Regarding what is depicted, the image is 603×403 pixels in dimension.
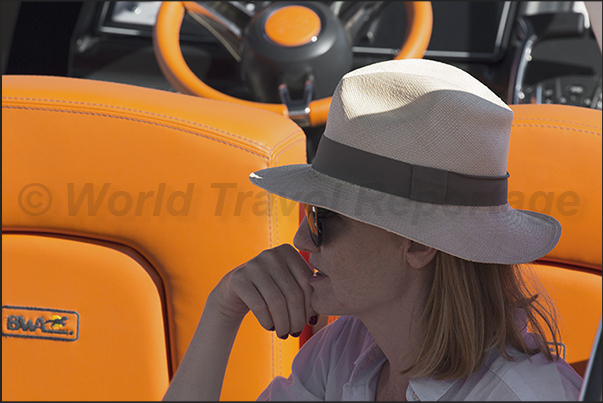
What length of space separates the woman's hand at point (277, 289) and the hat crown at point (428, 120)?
0.64ft

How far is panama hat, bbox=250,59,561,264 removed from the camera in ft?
2.63

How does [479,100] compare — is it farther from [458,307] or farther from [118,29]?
[118,29]

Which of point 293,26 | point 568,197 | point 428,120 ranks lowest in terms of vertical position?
point 568,197

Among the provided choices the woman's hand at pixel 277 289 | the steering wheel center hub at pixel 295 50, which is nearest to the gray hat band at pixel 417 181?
the woman's hand at pixel 277 289

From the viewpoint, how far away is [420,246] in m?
0.85

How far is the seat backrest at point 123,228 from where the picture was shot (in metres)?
1.04

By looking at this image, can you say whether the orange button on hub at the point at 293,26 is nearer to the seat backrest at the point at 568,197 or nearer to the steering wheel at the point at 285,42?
the steering wheel at the point at 285,42

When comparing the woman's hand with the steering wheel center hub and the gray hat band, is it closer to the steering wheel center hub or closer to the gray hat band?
the gray hat band

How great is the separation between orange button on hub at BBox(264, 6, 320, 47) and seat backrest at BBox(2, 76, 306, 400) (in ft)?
2.23

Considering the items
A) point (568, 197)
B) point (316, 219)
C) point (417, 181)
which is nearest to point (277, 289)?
point (316, 219)

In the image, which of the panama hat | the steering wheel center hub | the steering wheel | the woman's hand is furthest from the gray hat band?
the steering wheel center hub

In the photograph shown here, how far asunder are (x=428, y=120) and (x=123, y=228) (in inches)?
21.2

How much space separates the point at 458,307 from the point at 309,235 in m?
0.21

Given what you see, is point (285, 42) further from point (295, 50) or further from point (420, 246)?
point (420, 246)
